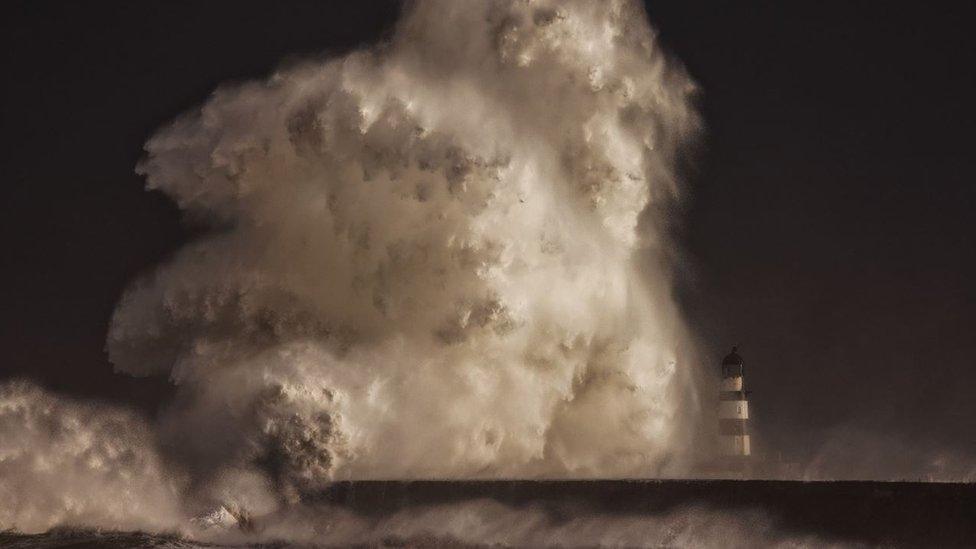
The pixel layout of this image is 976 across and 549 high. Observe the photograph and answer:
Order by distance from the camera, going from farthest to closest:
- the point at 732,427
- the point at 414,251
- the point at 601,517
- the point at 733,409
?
1. the point at 733,409
2. the point at 732,427
3. the point at 414,251
4. the point at 601,517

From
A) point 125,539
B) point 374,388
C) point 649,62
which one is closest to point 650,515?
point 374,388

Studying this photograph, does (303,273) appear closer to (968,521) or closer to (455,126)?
(455,126)

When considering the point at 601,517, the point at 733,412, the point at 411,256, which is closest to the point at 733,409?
the point at 733,412

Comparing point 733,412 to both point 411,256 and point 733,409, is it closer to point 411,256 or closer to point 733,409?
point 733,409

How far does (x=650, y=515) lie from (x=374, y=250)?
915 cm

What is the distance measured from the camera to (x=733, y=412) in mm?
35531

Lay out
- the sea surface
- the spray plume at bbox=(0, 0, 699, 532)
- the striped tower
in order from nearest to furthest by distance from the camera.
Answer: the sea surface → the spray plume at bbox=(0, 0, 699, 532) → the striped tower

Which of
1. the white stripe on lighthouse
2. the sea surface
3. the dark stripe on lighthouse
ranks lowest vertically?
the sea surface

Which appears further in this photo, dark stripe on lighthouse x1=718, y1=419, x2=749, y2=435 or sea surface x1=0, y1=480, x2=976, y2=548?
dark stripe on lighthouse x1=718, y1=419, x2=749, y2=435

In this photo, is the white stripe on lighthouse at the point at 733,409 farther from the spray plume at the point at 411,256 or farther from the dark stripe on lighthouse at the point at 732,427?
the spray plume at the point at 411,256

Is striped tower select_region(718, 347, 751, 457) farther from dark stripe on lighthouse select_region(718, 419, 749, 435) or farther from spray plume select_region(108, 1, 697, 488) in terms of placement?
spray plume select_region(108, 1, 697, 488)

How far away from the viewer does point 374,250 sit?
2809cm

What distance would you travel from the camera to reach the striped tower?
115 ft

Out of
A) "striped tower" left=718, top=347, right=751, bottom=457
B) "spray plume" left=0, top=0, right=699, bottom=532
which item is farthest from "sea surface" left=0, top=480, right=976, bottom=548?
"striped tower" left=718, top=347, right=751, bottom=457
